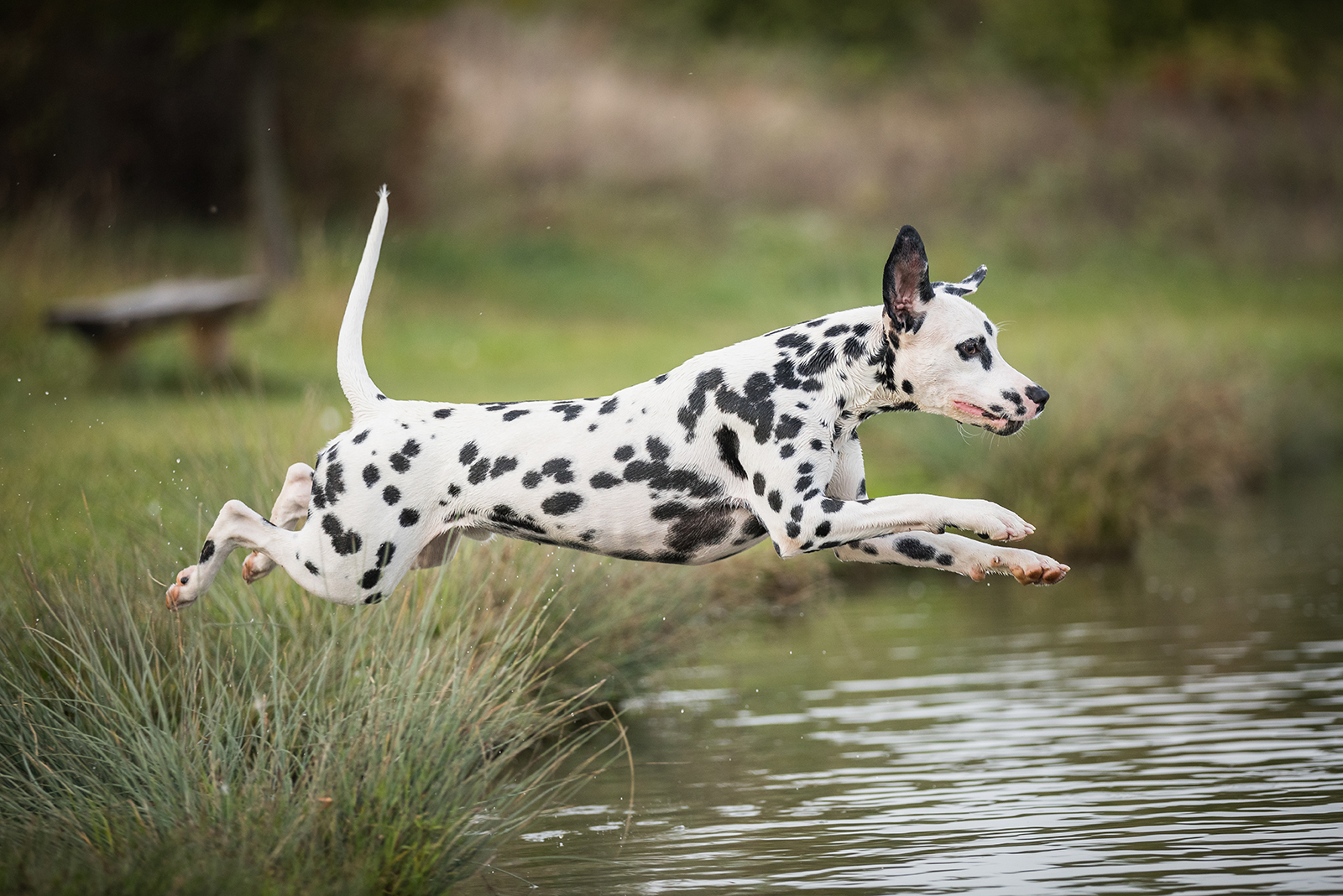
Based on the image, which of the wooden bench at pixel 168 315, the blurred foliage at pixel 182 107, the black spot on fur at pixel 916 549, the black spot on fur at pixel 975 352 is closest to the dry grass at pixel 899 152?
the blurred foliage at pixel 182 107

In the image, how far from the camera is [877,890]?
6.61 metres

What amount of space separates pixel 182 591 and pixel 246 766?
50.1 inches

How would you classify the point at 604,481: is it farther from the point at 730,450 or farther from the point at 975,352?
the point at 975,352

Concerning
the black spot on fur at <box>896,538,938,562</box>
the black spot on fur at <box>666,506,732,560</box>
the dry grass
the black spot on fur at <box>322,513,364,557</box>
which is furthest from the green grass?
the black spot on fur at <box>896,538,938,562</box>

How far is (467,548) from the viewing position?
30.1 feet

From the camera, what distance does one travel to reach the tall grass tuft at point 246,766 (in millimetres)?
5867

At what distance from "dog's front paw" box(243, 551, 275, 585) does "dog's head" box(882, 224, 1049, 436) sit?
285 cm

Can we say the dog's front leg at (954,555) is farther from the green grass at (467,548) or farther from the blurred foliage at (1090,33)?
the blurred foliage at (1090,33)

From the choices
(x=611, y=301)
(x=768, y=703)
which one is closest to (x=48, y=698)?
(x=768, y=703)

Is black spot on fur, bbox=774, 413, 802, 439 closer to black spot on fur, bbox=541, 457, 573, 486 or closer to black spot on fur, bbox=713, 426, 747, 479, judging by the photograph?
black spot on fur, bbox=713, 426, 747, 479

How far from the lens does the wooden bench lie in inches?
704

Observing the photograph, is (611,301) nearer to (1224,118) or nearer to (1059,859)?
(1224,118)

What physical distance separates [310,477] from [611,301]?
18.9 meters

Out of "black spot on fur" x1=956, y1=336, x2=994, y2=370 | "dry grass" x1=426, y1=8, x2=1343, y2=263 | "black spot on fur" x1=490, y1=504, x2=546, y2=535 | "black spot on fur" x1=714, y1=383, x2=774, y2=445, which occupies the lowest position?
"black spot on fur" x1=490, y1=504, x2=546, y2=535
